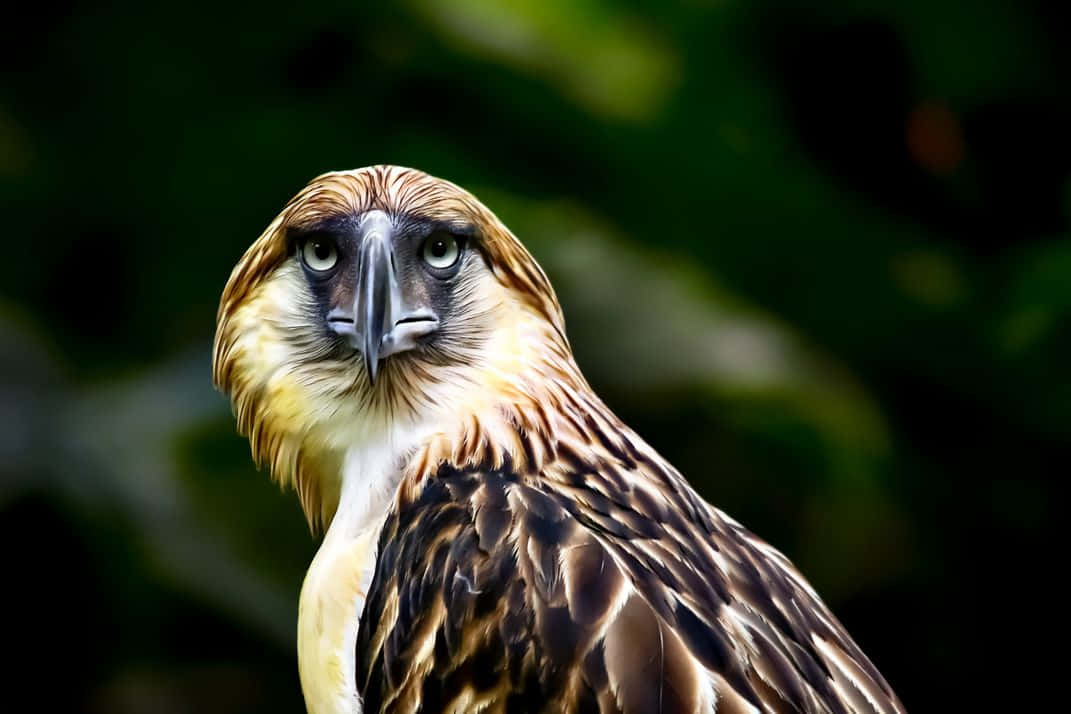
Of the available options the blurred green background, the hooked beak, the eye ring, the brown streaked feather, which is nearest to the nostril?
the hooked beak

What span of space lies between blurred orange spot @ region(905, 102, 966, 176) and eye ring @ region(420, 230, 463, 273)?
4144mm

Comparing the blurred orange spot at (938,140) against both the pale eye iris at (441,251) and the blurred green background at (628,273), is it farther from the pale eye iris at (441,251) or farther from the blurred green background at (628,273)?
the pale eye iris at (441,251)

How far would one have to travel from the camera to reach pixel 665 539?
2.41m

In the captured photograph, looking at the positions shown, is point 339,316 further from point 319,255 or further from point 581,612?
point 581,612

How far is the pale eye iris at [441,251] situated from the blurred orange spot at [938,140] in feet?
13.6

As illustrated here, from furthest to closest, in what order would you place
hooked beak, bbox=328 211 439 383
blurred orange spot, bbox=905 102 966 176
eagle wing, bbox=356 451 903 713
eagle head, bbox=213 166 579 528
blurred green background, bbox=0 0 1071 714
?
blurred orange spot, bbox=905 102 966 176 < blurred green background, bbox=0 0 1071 714 < eagle head, bbox=213 166 579 528 < hooked beak, bbox=328 211 439 383 < eagle wing, bbox=356 451 903 713

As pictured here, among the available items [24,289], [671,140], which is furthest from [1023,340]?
[24,289]

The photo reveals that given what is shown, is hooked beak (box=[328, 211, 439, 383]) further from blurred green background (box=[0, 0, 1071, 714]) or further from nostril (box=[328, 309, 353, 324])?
blurred green background (box=[0, 0, 1071, 714])

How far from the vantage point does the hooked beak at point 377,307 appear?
2520 mm

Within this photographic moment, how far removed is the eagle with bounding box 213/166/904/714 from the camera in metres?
2.20

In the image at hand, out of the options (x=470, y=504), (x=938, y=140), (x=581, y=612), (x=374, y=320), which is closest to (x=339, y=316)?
(x=374, y=320)

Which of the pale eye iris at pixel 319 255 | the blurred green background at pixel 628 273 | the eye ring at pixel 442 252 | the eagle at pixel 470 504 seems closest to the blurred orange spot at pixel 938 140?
the blurred green background at pixel 628 273

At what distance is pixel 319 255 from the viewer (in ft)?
8.87

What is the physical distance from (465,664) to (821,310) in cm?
410
